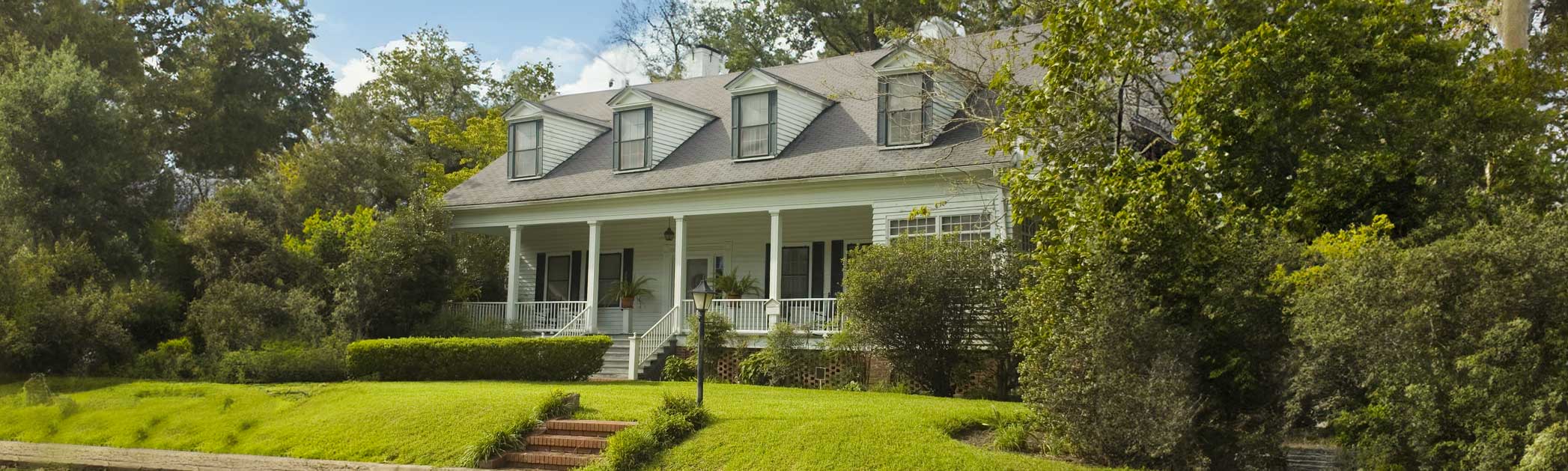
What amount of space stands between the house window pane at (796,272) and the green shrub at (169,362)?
426 inches

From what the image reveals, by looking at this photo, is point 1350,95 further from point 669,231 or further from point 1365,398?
point 669,231

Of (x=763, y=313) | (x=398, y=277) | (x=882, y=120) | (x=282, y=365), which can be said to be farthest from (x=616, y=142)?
(x=282, y=365)

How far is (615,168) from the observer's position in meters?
24.2

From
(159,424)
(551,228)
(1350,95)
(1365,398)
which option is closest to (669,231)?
(551,228)

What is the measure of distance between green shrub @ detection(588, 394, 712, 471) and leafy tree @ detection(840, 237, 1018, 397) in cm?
471

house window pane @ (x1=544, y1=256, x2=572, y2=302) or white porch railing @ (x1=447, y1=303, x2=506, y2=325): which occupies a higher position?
house window pane @ (x1=544, y1=256, x2=572, y2=302)

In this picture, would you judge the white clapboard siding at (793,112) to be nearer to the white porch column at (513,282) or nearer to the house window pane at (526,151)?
the white porch column at (513,282)

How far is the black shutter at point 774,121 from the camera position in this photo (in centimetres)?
2211

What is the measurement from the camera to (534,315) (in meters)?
23.8

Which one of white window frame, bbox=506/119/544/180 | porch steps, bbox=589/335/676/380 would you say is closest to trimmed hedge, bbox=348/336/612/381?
porch steps, bbox=589/335/676/380

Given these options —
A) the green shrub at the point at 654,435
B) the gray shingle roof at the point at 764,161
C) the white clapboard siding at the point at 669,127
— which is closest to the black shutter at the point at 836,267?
the gray shingle roof at the point at 764,161

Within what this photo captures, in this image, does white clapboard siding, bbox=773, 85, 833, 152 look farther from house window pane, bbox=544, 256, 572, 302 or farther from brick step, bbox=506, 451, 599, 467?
brick step, bbox=506, 451, 599, 467

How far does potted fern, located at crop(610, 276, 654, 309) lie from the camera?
80.7 feet

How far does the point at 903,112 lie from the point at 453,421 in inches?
407
